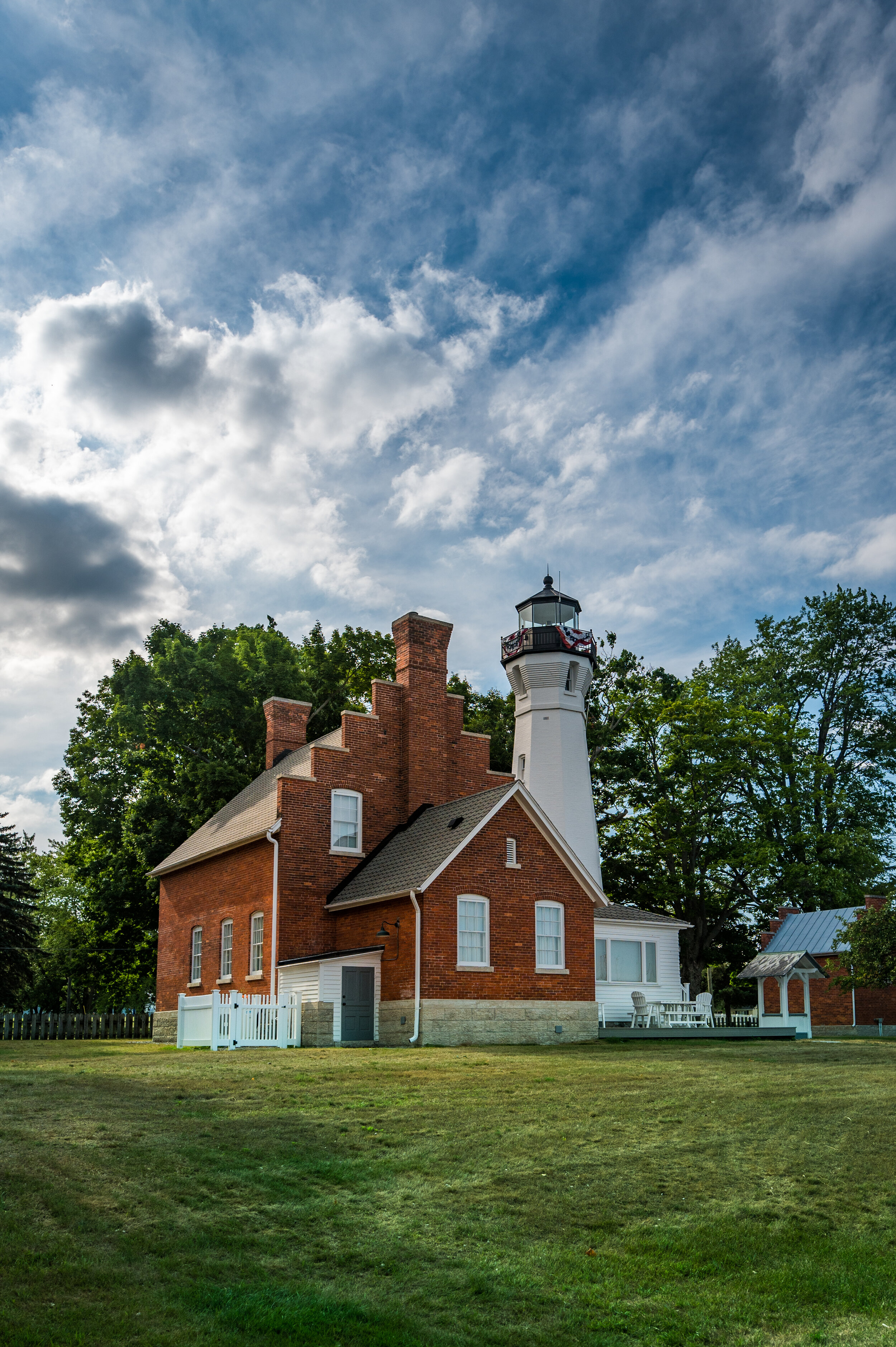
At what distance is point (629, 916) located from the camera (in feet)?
113

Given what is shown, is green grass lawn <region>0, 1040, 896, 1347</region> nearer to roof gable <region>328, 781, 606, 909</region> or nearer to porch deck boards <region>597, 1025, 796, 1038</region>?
roof gable <region>328, 781, 606, 909</region>

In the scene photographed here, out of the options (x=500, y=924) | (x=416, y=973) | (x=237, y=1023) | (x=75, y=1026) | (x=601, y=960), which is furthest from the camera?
(x=75, y=1026)

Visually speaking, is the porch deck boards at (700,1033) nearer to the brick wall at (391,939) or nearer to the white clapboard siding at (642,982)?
the white clapboard siding at (642,982)

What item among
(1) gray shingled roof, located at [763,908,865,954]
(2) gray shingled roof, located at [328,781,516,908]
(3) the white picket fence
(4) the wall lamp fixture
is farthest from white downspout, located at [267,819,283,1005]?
(1) gray shingled roof, located at [763,908,865,954]

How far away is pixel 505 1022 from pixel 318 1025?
4.17 m

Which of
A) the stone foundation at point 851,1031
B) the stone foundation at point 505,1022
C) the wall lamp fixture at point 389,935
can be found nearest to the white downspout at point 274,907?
the wall lamp fixture at point 389,935

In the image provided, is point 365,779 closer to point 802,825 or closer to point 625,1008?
point 625,1008

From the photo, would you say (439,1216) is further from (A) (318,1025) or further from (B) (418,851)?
(B) (418,851)

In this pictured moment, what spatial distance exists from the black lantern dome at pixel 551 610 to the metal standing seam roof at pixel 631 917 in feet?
31.4

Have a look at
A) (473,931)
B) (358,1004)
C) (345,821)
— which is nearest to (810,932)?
(345,821)

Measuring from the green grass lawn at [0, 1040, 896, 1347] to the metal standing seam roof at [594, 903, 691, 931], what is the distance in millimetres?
19704

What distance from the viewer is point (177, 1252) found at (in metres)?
7.35

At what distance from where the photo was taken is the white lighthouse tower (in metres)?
35.3

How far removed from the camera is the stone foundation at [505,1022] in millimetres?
23344
